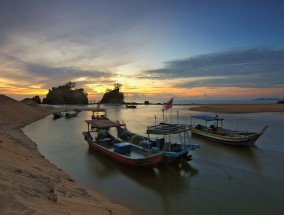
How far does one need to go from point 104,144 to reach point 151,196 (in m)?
11.2

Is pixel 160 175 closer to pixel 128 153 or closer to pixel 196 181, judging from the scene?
pixel 196 181

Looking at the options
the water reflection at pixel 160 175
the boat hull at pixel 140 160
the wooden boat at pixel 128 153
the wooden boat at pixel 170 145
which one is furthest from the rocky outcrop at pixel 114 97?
the boat hull at pixel 140 160

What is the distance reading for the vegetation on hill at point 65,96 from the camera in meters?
162

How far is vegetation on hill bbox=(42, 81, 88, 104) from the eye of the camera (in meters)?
162

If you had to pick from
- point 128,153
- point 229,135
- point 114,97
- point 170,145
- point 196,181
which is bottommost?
point 196,181

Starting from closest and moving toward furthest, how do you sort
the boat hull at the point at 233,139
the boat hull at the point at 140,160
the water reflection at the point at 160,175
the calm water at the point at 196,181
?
1. the calm water at the point at 196,181
2. the water reflection at the point at 160,175
3. the boat hull at the point at 140,160
4. the boat hull at the point at 233,139

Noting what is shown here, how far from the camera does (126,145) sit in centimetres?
1938

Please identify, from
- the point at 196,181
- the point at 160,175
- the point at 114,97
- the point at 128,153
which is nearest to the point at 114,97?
the point at 114,97

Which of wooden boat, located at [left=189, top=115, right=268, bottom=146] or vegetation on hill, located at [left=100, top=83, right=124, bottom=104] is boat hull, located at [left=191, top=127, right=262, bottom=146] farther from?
vegetation on hill, located at [left=100, top=83, right=124, bottom=104]

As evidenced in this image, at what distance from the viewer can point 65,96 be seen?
16325cm

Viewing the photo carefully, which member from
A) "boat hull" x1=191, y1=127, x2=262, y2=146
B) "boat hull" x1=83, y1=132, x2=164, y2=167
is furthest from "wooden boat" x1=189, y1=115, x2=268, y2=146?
"boat hull" x1=83, y1=132, x2=164, y2=167

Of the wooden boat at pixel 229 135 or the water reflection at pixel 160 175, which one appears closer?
the water reflection at pixel 160 175

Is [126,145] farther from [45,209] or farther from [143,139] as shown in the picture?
[45,209]

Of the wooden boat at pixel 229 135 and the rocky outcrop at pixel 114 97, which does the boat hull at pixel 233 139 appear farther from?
the rocky outcrop at pixel 114 97
